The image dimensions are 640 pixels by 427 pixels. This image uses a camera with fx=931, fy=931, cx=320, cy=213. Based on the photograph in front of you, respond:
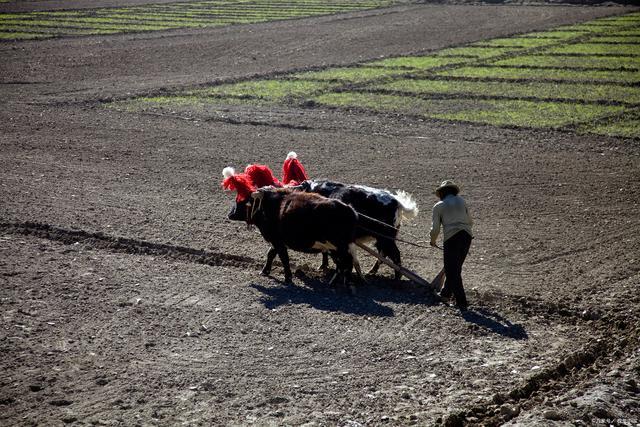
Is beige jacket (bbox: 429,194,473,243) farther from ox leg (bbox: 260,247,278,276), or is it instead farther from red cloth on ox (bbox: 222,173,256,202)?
red cloth on ox (bbox: 222,173,256,202)

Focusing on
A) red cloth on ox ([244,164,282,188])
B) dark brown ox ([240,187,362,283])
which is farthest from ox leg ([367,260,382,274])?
red cloth on ox ([244,164,282,188])

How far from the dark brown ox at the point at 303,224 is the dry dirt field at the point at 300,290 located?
500 mm

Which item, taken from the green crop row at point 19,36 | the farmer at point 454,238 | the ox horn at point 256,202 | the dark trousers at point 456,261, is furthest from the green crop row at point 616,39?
the dark trousers at point 456,261

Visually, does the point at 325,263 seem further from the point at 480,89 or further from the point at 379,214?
the point at 480,89

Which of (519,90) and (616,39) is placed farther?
(616,39)

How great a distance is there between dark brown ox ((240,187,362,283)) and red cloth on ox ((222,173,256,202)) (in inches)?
7.3

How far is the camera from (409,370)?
10539mm

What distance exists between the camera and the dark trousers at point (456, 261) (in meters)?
12.3

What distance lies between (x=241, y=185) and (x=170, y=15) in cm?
4599

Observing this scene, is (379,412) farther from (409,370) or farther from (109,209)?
(109,209)

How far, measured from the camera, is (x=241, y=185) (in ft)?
Result: 47.1

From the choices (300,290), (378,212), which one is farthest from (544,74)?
(300,290)

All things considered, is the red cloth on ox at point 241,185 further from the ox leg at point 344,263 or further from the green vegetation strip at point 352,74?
the green vegetation strip at point 352,74

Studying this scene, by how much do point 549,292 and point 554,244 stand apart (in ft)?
7.07
